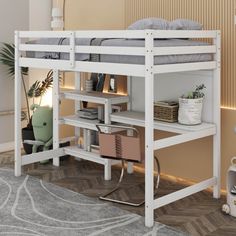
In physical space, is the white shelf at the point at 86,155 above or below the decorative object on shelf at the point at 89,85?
below

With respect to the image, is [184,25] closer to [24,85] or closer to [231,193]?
[231,193]

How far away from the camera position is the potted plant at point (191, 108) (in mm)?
3144

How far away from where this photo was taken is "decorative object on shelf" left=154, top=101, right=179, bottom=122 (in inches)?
128

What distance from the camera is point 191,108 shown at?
314 cm

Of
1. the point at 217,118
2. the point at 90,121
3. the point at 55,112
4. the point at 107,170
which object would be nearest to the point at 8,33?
the point at 55,112

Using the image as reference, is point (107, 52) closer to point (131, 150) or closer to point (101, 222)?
point (131, 150)

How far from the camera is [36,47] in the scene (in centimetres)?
358

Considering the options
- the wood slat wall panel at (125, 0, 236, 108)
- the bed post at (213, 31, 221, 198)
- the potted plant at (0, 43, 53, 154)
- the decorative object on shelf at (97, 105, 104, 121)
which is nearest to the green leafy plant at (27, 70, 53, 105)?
the potted plant at (0, 43, 53, 154)

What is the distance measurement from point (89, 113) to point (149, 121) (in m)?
1.35

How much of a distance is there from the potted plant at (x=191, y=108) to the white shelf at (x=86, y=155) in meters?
0.87

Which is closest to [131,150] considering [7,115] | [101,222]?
[101,222]

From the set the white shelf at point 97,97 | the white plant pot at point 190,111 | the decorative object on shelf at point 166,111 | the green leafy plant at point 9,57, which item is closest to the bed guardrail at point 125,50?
the white plant pot at point 190,111

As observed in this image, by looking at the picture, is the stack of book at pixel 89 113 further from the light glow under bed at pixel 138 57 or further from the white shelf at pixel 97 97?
the light glow under bed at pixel 138 57

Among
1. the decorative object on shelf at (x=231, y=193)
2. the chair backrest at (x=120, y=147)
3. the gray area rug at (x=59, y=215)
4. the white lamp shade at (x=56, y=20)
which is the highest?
the white lamp shade at (x=56, y=20)
